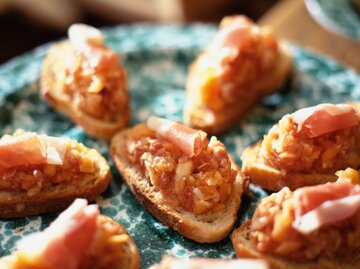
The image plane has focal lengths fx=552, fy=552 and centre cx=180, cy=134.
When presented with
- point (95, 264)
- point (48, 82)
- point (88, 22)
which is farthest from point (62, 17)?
point (95, 264)

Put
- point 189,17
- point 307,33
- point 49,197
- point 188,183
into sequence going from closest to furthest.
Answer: point 188,183 < point 49,197 < point 307,33 < point 189,17

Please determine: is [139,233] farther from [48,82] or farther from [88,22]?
[88,22]

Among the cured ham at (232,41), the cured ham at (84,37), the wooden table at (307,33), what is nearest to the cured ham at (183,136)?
the cured ham at (232,41)

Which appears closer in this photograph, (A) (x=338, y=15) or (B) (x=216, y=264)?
(B) (x=216, y=264)

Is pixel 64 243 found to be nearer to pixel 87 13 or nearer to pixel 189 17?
pixel 189 17

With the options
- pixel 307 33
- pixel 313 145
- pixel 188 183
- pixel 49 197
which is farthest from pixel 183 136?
pixel 307 33

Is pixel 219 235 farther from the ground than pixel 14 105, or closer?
closer
